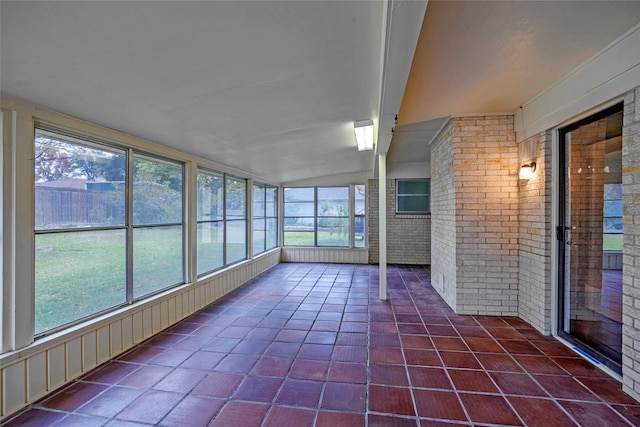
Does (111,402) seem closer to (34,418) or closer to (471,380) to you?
(34,418)

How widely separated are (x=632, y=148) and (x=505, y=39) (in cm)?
122

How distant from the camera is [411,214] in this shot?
7.74 metres

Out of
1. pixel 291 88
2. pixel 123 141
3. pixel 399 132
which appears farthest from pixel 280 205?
pixel 291 88

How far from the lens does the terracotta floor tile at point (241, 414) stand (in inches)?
75.6

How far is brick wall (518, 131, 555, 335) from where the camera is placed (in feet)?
10.6

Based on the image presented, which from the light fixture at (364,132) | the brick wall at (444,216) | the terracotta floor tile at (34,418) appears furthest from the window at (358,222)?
the terracotta floor tile at (34,418)

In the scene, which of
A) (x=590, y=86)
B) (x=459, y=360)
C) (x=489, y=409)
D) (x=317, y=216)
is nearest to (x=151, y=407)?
(x=489, y=409)

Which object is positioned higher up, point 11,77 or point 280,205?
point 11,77

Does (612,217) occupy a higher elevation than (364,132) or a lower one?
lower

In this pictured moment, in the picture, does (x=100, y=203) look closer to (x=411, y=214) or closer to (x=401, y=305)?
(x=401, y=305)

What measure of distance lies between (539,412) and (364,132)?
10.4 feet

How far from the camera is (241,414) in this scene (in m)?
2.00

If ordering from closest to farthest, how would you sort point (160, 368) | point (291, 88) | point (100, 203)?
point (291, 88) → point (160, 368) → point (100, 203)

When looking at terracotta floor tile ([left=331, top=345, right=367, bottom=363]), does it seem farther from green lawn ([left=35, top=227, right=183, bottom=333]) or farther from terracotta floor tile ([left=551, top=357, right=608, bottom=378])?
green lawn ([left=35, top=227, right=183, bottom=333])
